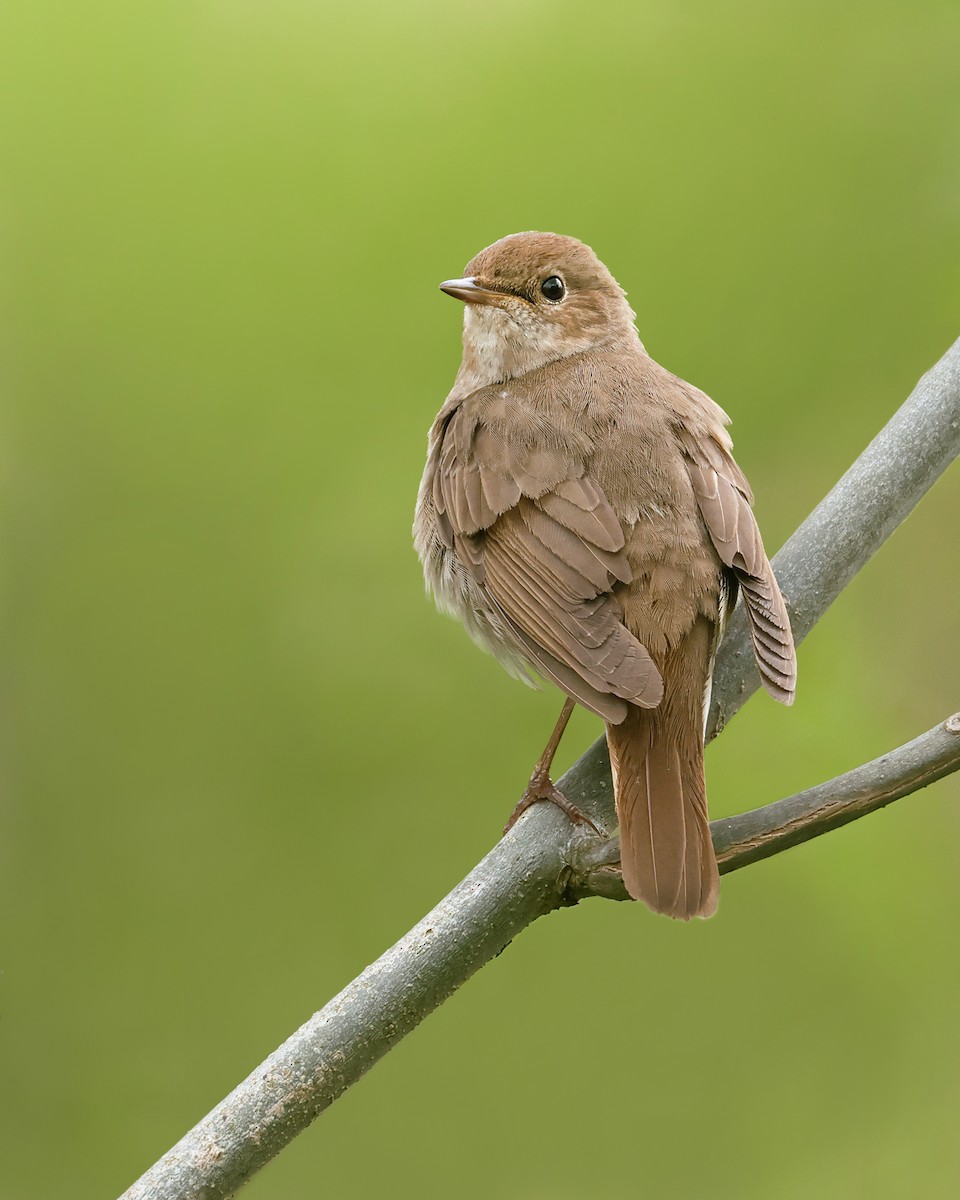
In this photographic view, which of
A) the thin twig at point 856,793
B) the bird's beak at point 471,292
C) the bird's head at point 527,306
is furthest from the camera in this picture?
the bird's head at point 527,306

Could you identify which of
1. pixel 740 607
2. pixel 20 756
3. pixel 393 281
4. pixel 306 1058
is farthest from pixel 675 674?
pixel 20 756

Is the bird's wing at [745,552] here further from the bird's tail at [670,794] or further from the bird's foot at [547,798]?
the bird's foot at [547,798]

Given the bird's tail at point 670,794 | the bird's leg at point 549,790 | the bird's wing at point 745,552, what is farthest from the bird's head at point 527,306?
the bird's tail at point 670,794

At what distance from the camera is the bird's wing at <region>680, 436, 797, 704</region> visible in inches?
82.9

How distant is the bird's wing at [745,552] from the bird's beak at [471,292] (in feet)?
1.72

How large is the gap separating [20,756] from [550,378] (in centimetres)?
151

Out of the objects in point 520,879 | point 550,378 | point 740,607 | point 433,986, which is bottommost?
point 433,986

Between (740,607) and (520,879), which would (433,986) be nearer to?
(520,879)

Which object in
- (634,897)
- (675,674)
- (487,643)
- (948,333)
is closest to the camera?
(634,897)

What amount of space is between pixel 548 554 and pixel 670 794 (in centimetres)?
54

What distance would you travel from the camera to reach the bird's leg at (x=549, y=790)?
1965mm

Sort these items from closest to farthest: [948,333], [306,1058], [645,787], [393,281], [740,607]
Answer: [306,1058] → [645,787] → [740,607] → [393,281] → [948,333]

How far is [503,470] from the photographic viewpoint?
2.50m

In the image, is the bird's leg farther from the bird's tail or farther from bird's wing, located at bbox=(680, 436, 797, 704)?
bird's wing, located at bbox=(680, 436, 797, 704)
